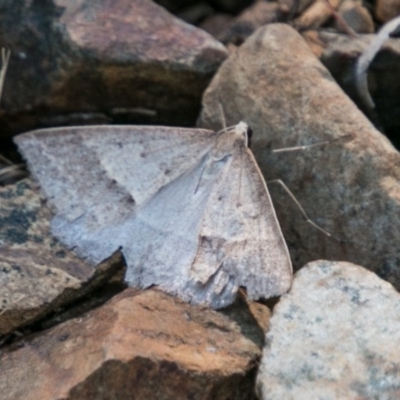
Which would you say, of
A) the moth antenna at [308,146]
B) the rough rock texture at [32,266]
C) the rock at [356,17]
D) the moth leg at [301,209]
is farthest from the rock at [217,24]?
the rough rock texture at [32,266]

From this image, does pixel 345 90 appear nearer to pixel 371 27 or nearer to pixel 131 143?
pixel 371 27

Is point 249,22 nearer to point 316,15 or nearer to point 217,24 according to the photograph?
point 217,24

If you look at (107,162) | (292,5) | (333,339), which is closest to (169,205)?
(107,162)

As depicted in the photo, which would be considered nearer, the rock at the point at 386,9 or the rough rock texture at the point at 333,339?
the rough rock texture at the point at 333,339

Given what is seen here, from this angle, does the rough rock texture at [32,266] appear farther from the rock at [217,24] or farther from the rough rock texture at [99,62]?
the rock at [217,24]

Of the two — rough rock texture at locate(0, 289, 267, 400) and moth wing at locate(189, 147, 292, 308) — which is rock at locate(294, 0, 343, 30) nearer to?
moth wing at locate(189, 147, 292, 308)

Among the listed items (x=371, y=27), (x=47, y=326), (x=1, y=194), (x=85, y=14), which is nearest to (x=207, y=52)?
(x=85, y=14)

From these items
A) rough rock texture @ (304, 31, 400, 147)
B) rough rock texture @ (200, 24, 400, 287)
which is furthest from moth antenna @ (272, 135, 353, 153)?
rough rock texture @ (304, 31, 400, 147)
